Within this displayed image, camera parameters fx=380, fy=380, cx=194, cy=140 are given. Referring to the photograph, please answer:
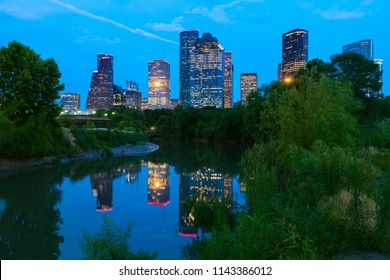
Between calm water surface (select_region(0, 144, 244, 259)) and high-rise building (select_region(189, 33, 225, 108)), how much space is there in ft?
475

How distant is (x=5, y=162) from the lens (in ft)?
90.4

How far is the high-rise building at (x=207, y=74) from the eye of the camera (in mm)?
174000

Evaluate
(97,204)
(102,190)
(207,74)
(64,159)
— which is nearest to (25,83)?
(64,159)

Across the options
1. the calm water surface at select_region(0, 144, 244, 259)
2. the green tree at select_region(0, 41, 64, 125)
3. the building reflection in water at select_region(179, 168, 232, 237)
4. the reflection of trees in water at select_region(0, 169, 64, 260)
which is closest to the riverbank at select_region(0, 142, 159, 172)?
the calm water surface at select_region(0, 144, 244, 259)

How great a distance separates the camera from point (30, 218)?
14.6 meters

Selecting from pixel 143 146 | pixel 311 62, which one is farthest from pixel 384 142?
pixel 143 146

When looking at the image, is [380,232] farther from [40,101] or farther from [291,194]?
[40,101]

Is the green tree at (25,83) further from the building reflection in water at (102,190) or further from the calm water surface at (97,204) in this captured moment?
the building reflection in water at (102,190)

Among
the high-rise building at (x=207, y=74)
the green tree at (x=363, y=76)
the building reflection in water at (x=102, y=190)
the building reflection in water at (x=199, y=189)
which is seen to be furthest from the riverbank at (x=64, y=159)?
the high-rise building at (x=207, y=74)

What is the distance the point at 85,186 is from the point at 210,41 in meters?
167

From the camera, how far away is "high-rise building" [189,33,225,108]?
17400 cm

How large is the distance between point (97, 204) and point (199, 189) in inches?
225

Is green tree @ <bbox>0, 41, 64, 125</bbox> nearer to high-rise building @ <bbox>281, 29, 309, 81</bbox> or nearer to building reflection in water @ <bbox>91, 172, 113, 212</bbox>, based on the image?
building reflection in water @ <bbox>91, 172, 113, 212</bbox>

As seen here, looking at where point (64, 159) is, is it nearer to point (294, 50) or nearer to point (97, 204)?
point (97, 204)
